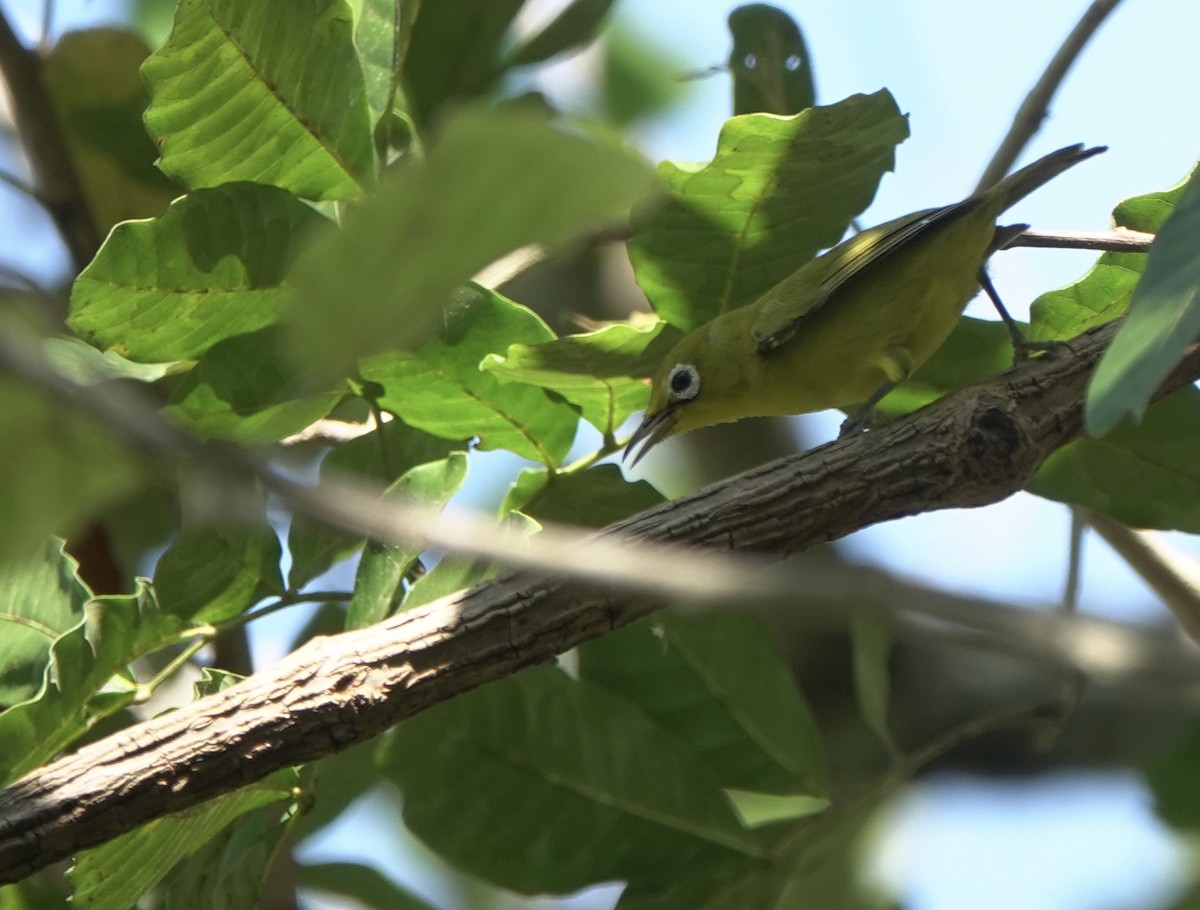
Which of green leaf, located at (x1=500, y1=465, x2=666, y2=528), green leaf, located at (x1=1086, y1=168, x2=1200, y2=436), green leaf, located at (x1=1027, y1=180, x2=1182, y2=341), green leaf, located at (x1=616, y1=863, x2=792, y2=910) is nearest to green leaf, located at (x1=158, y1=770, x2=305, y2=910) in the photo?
green leaf, located at (x1=500, y1=465, x2=666, y2=528)

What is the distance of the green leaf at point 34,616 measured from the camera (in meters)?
2.74

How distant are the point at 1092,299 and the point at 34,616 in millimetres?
2345

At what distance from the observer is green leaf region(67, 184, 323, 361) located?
2.56 metres

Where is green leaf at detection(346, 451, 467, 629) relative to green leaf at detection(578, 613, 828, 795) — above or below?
above

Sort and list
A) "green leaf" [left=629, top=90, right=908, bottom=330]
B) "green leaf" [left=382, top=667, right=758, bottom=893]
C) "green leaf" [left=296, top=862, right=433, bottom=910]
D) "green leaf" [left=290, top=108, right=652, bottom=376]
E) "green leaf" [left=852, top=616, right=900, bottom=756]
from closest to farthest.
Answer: "green leaf" [left=290, top=108, right=652, bottom=376], "green leaf" [left=629, top=90, right=908, bottom=330], "green leaf" [left=382, top=667, right=758, bottom=893], "green leaf" [left=852, top=616, right=900, bottom=756], "green leaf" [left=296, top=862, right=433, bottom=910]

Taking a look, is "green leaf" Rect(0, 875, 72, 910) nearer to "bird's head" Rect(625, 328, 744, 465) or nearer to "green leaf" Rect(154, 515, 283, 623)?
"green leaf" Rect(154, 515, 283, 623)

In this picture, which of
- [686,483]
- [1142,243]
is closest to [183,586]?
[1142,243]

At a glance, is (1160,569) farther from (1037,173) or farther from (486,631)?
(486,631)

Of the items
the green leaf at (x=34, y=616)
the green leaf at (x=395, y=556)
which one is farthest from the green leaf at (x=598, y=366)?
the green leaf at (x=34, y=616)

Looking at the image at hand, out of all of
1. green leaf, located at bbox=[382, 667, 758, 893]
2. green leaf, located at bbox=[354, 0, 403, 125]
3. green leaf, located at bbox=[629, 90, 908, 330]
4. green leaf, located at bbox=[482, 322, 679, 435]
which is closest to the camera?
green leaf, located at bbox=[629, 90, 908, 330]

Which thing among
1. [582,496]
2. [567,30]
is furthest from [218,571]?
[567,30]

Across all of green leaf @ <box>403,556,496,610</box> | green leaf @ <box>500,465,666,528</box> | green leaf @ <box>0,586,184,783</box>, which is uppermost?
green leaf @ <box>500,465,666,528</box>

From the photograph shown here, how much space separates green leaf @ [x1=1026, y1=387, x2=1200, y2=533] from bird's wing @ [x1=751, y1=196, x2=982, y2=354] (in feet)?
2.97

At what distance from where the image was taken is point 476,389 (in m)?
2.88
